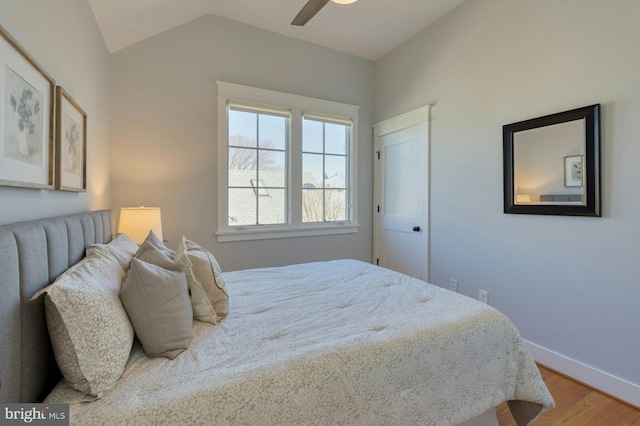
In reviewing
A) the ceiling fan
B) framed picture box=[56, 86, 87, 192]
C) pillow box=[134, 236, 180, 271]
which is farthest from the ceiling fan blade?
pillow box=[134, 236, 180, 271]

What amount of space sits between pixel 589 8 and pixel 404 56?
Answer: 171cm

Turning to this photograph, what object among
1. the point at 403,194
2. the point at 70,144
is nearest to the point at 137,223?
the point at 70,144

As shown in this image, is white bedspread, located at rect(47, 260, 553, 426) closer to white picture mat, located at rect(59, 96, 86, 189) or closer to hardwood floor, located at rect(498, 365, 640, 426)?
hardwood floor, located at rect(498, 365, 640, 426)

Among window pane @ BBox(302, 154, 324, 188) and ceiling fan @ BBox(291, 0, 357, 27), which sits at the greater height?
ceiling fan @ BBox(291, 0, 357, 27)

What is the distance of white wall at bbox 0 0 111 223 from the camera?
1.08 metres

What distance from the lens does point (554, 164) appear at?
7.00 feet

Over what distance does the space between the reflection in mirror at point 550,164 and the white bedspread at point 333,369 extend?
120 centimetres

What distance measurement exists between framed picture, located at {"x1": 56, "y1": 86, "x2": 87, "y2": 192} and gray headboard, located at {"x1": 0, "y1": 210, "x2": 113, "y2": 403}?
0.48m

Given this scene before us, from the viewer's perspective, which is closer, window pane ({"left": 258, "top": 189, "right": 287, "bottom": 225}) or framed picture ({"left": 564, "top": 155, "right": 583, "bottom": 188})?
framed picture ({"left": 564, "top": 155, "right": 583, "bottom": 188})

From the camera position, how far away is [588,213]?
1949 mm

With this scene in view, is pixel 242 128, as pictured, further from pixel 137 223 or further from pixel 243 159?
pixel 137 223

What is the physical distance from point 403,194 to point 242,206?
1819 mm

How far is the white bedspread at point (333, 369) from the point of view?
34.8 inches

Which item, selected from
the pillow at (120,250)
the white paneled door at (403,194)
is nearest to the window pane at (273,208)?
the white paneled door at (403,194)
